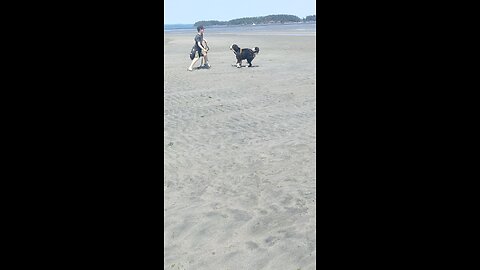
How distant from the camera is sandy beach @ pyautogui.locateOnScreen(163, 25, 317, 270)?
13.5 ft

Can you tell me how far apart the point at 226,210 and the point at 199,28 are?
12900mm

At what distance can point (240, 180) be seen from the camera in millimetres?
5957

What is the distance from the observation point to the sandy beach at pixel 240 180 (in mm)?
4109
